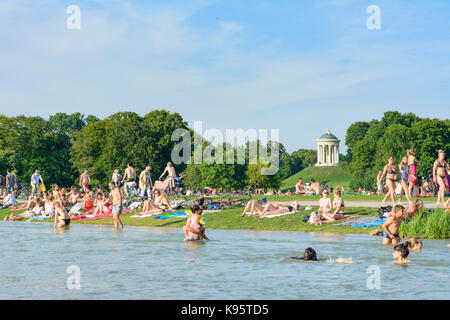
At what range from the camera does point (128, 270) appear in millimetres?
15008

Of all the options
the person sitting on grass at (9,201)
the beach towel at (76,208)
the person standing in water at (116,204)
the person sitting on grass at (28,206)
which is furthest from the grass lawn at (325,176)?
the person standing in water at (116,204)

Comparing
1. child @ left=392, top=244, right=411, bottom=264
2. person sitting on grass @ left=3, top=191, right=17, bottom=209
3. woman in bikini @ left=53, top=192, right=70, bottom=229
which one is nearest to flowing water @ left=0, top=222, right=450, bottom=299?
child @ left=392, top=244, right=411, bottom=264

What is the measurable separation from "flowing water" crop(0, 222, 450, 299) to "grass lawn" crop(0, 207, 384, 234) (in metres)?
1.60

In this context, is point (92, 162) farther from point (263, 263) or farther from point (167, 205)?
point (263, 263)

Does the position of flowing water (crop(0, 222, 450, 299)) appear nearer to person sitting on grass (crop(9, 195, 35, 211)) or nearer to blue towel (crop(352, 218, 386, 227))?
blue towel (crop(352, 218, 386, 227))

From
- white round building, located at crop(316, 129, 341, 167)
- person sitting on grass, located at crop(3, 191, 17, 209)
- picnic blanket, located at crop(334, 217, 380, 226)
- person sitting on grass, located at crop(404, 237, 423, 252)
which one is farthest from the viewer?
white round building, located at crop(316, 129, 341, 167)

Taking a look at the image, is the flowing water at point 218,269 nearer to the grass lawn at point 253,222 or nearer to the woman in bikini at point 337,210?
the grass lawn at point 253,222

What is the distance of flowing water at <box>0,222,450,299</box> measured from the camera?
1214 centimetres

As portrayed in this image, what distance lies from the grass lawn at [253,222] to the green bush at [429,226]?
1547 mm

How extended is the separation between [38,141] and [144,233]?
244 feet

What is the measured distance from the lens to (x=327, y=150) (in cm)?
15375

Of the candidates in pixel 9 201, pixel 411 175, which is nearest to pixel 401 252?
pixel 411 175

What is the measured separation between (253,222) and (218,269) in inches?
468
